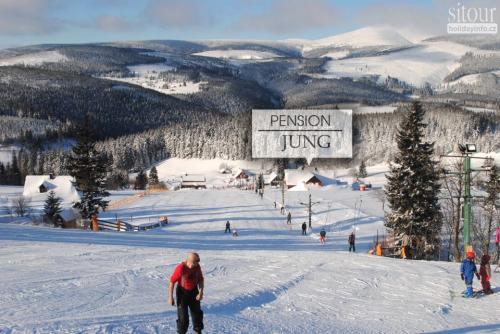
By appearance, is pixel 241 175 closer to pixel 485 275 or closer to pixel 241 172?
pixel 241 172

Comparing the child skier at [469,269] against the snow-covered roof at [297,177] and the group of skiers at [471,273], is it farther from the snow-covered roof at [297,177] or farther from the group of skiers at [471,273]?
the snow-covered roof at [297,177]

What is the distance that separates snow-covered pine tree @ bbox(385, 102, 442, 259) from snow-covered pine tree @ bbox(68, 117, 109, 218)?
21.6 m

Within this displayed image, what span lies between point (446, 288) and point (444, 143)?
561ft

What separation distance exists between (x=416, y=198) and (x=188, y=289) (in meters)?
25.5

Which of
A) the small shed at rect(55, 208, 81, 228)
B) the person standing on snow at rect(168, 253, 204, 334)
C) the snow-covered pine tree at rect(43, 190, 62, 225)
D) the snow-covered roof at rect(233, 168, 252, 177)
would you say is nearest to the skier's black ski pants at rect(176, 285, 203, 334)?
the person standing on snow at rect(168, 253, 204, 334)

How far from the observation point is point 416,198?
32.4 metres

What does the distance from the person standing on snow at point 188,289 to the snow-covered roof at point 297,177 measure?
105001 millimetres

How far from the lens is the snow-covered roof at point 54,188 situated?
7294 cm

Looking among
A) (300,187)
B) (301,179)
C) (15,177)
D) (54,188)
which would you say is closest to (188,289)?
(54,188)

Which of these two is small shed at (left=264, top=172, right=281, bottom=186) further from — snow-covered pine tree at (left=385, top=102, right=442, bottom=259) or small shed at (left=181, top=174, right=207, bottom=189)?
snow-covered pine tree at (left=385, top=102, right=442, bottom=259)

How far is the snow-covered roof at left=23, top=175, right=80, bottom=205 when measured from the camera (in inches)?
2872

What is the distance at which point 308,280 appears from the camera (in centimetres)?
1591

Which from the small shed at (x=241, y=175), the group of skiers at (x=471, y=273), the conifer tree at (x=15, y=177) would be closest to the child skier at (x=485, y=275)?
the group of skiers at (x=471, y=273)

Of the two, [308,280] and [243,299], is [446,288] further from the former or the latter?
[243,299]
